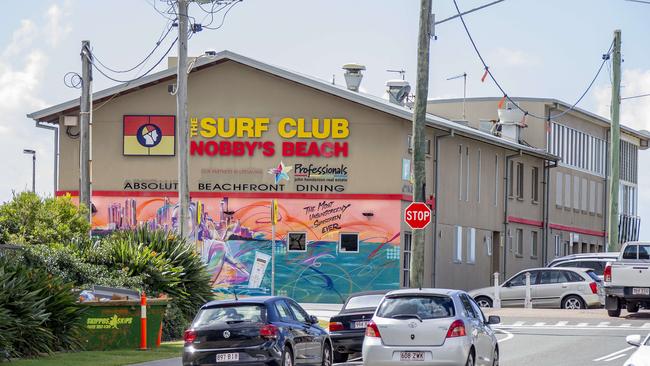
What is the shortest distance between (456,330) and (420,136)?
12.0 meters

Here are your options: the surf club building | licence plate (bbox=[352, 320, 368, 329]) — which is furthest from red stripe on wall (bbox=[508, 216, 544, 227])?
licence plate (bbox=[352, 320, 368, 329])

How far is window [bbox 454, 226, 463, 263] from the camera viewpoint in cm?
5129

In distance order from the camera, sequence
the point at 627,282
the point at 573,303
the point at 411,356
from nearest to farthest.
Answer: the point at 411,356
the point at 627,282
the point at 573,303

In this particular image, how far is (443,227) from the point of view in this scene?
4978 cm

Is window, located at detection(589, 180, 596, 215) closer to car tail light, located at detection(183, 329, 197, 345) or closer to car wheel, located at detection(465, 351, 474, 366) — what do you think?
car wheel, located at detection(465, 351, 474, 366)

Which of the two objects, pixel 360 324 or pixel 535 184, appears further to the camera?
pixel 535 184

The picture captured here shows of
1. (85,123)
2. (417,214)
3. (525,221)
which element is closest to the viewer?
(417,214)

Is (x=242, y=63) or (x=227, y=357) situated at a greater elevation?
(x=242, y=63)

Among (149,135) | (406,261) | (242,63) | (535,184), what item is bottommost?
(406,261)

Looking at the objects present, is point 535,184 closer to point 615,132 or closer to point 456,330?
point 615,132

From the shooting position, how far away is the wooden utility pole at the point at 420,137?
31.3 metres

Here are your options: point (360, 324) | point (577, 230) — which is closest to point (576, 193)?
point (577, 230)

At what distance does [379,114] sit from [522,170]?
1448 centimetres

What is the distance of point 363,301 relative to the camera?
2617 centimetres
